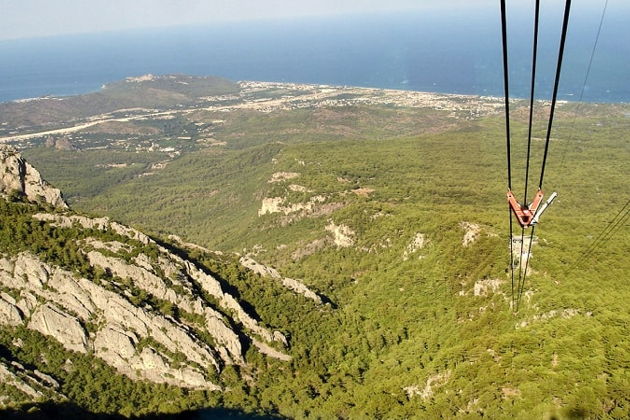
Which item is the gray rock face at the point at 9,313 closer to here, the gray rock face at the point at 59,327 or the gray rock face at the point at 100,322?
the gray rock face at the point at 100,322

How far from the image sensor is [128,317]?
51.2 meters

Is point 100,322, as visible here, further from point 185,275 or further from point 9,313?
point 185,275

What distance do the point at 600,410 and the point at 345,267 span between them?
167ft

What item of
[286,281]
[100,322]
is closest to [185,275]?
[100,322]

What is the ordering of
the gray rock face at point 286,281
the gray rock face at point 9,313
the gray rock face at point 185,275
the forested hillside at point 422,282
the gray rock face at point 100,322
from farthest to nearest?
the gray rock face at point 286,281
the gray rock face at point 185,275
the gray rock face at point 100,322
the gray rock face at point 9,313
the forested hillside at point 422,282

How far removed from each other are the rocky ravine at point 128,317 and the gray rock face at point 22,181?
54.8ft

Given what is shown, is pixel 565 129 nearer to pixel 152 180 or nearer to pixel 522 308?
pixel 522 308

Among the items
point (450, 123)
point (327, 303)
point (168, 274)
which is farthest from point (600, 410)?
point (450, 123)

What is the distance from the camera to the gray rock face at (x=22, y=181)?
230 ft

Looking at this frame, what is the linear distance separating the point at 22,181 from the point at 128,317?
35416 mm

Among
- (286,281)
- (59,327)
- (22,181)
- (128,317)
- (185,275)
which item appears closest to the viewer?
(59,327)

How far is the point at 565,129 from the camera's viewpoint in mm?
147250

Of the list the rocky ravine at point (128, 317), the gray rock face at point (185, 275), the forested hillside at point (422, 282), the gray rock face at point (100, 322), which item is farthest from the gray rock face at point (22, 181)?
the gray rock face at point (100, 322)

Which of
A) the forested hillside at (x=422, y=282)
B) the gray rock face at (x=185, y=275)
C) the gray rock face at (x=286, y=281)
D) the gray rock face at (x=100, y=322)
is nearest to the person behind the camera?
the forested hillside at (x=422, y=282)
